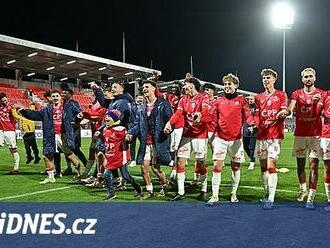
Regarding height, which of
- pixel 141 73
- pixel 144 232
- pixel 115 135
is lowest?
pixel 144 232

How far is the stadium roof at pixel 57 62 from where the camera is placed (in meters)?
30.6

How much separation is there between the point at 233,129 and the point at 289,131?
38.1m

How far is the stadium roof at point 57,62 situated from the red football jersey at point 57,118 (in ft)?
60.3

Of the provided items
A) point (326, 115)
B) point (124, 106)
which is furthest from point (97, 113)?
point (326, 115)

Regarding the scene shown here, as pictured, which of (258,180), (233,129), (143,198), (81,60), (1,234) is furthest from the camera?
(81,60)

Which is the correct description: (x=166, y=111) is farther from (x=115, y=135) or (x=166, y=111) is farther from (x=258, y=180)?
(x=258, y=180)

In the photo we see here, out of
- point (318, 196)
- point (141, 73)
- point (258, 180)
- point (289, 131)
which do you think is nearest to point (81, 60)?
point (141, 73)

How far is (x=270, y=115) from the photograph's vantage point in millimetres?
7180

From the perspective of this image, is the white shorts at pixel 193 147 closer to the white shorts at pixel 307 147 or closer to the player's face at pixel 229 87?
the player's face at pixel 229 87

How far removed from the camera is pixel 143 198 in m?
8.02

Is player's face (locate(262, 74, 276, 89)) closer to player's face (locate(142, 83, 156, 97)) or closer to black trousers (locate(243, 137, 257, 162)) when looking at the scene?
player's face (locate(142, 83, 156, 97))

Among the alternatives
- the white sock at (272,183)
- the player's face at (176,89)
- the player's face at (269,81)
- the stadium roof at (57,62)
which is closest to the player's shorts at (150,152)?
the white sock at (272,183)

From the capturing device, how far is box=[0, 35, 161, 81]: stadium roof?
100ft

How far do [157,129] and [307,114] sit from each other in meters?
2.66
